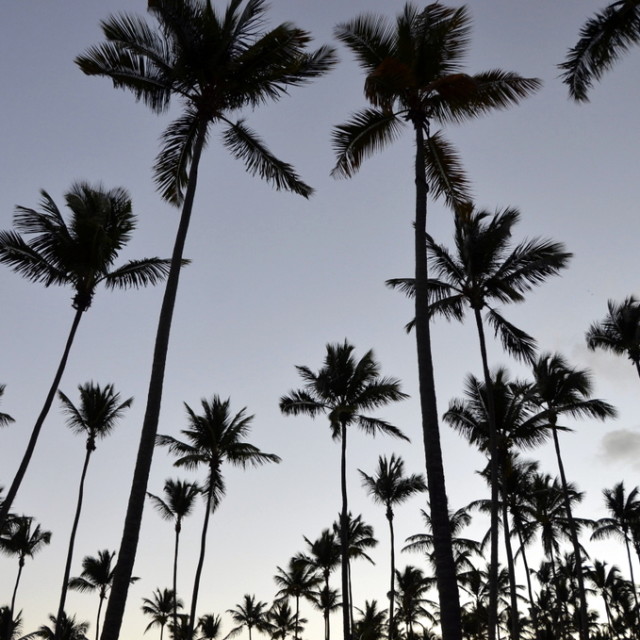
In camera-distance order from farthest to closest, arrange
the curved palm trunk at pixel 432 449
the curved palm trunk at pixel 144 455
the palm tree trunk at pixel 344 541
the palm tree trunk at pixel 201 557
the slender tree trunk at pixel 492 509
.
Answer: the palm tree trunk at pixel 201 557, the palm tree trunk at pixel 344 541, the slender tree trunk at pixel 492 509, the curved palm trunk at pixel 432 449, the curved palm trunk at pixel 144 455

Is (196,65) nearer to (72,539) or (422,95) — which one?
(422,95)

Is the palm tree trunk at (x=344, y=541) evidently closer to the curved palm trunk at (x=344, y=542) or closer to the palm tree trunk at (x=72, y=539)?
the curved palm trunk at (x=344, y=542)

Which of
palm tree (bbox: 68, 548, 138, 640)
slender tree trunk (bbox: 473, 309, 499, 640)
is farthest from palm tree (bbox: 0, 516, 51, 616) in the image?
slender tree trunk (bbox: 473, 309, 499, 640)

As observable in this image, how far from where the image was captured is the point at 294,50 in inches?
540

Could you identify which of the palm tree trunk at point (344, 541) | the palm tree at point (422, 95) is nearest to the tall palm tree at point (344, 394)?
the palm tree trunk at point (344, 541)

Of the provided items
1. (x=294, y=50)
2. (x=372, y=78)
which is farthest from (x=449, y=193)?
(x=294, y=50)

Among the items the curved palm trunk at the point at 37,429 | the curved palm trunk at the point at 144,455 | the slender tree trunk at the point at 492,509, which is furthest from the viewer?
the slender tree trunk at the point at 492,509

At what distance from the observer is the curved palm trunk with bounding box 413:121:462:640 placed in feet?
31.2

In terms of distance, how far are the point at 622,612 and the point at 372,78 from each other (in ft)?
232

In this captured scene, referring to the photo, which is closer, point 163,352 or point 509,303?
point 163,352

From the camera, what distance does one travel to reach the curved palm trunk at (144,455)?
9.08 meters

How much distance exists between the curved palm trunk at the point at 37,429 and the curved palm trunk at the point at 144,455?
657 centimetres

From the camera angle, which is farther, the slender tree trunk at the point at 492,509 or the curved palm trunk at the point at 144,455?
the slender tree trunk at the point at 492,509

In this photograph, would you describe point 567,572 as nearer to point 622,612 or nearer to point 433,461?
point 622,612
